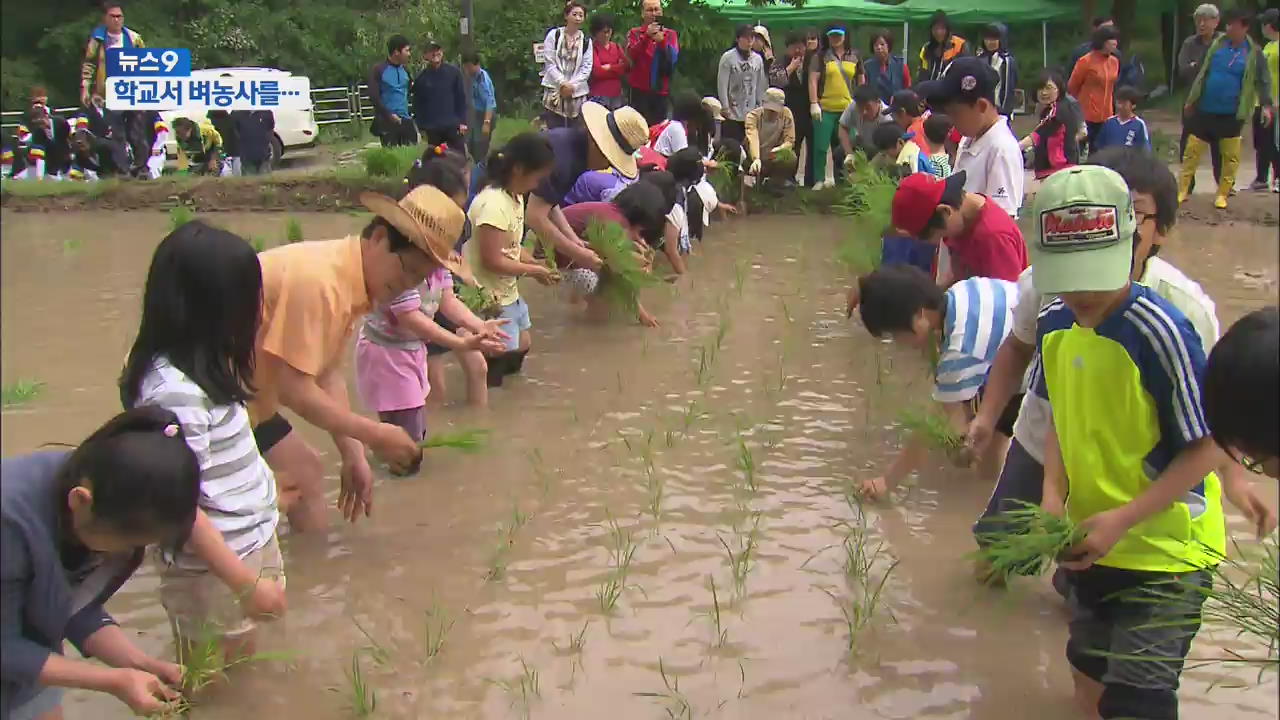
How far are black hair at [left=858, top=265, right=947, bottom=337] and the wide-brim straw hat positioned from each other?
54.6 inches

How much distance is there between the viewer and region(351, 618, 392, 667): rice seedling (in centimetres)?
315

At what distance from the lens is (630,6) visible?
13.7m

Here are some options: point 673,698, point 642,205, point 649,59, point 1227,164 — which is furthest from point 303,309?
point 1227,164

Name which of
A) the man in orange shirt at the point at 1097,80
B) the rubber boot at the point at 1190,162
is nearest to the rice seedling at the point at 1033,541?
the rubber boot at the point at 1190,162

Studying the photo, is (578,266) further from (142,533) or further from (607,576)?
(142,533)

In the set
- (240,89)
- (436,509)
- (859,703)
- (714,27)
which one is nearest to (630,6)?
(714,27)

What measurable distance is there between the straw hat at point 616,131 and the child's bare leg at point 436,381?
1833mm

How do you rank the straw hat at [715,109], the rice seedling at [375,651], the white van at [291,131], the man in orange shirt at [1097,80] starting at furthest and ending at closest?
the white van at [291,131]
the straw hat at [715,109]
the man in orange shirt at [1097,80]
the rice seedling at [375,651]

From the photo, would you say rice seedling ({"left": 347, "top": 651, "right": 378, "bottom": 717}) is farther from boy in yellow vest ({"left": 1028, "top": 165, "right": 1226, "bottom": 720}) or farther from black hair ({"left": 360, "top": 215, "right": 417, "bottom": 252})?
boy in yellow vest ({"left": 1028, "top": 165, "right": 1226, "bottom": 720})

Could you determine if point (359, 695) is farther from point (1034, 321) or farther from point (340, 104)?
point (340, 104)

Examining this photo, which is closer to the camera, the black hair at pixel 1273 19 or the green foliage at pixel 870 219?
the green foliage at pixel 870 219

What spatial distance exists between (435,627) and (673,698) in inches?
30.4

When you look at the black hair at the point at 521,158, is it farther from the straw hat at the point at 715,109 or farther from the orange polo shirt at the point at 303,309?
the straw hat at the point at 715,109

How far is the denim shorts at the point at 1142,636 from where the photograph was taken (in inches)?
100
